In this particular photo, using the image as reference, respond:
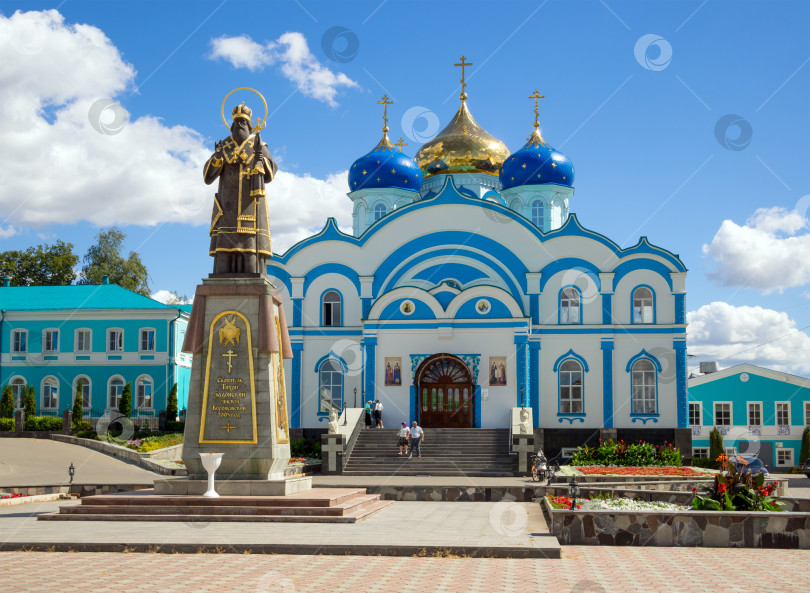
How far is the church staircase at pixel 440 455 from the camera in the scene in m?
24.8

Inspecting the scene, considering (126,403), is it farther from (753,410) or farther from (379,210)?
(753,410)

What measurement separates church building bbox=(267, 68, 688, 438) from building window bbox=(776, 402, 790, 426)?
10.9 m

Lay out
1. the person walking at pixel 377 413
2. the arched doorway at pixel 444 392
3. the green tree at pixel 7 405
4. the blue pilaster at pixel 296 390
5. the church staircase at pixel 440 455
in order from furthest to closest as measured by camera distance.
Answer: the green tree at pixel 7 405, the blue pilaster at pixel 296 390, the arched doorway at pixel 444 392, the person walking at pixel 377 413, the church staircase at pixel 440 455

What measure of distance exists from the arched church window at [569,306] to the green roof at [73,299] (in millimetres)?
16029

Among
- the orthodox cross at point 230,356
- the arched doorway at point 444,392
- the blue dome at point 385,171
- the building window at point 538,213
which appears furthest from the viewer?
the blue dome at point 385,171

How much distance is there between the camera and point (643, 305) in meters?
30.2

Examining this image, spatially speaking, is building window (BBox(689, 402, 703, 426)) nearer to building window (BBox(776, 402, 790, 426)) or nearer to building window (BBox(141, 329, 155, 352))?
building window (BBox(776, 402, 790, 426))

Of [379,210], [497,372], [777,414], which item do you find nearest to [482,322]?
[497,372]

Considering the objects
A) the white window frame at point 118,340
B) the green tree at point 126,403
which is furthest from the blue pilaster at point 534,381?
the white window frame at point 118,340

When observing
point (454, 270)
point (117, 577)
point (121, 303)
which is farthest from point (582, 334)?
point (117, 577)

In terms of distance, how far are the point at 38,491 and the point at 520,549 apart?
1211 centimetres

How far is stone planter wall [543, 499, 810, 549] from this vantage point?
Result: 12.3m

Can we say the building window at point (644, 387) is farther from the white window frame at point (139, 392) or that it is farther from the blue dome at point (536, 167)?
the white window frame at point (139, 392)

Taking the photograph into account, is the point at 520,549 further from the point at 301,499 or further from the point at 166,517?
the point at 166,517
